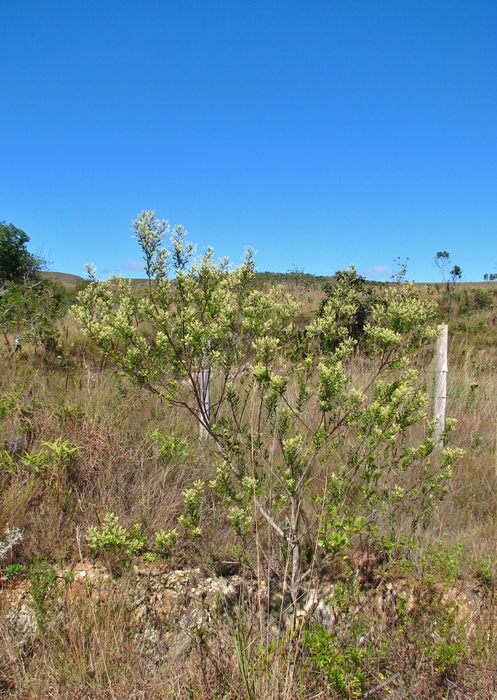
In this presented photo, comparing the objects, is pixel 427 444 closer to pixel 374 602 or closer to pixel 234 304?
pixel 374 602

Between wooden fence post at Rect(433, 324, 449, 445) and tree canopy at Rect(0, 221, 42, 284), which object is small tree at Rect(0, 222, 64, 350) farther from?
wooden fence post at Rect(433, 324, 449, 445)

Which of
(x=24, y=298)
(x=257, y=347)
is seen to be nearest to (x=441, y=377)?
(x=257, y=347)

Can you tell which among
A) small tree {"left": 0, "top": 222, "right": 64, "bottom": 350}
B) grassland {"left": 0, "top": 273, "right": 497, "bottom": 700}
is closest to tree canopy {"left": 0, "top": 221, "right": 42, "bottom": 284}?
small tree {"left": 0, "top": 222, "right": 64, "bottom": 350}

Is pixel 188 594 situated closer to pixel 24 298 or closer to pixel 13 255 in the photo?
pixel 24 298

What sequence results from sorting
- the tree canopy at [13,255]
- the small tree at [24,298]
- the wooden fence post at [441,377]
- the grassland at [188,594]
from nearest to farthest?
the grassland at [188,594] → the wooden fence post at [441,377] → the small tree at [24,298] → the tree canopy at [13,255]

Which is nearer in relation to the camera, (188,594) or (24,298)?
(188,594)

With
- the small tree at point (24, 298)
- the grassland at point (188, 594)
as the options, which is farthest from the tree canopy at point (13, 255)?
the grassland at point (188, 594)

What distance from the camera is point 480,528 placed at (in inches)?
117

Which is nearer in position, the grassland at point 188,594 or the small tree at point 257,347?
the grassland at point 188,594

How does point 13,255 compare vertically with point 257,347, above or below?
above

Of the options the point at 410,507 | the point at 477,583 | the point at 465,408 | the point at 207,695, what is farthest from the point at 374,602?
the point at 465,408

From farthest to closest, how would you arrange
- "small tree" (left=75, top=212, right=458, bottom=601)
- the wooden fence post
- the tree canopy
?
the tree canopy → the wooden fence post → "small tree" (left=75, top=212, right=458, bottom=601)

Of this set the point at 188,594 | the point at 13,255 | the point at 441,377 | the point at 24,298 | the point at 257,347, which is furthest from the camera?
the point at 13,255

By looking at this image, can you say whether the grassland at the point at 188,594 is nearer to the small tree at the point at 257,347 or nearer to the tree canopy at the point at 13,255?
the small tree at the point at 257,347
